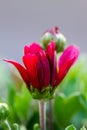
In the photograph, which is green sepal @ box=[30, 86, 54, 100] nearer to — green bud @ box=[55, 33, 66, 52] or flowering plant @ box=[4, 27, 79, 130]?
flowering plant @ box=[4, 27, 79, 130]

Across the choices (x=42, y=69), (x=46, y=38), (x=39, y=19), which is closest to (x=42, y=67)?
(x=42, y=69)

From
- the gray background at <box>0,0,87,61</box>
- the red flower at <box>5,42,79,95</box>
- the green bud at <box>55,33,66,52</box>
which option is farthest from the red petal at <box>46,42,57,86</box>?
the gray background at <box>0,0,87,61</box>

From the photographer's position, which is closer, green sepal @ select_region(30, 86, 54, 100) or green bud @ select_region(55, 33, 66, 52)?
green sepal @ select_region(30, 86, 54, 100)

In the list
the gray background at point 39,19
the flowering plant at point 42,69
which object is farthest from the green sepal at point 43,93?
the gray background at point 39,19

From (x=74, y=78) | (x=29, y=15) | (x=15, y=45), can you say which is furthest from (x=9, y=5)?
(x=74, y=78)

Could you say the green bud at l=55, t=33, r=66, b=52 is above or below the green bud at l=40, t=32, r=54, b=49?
below

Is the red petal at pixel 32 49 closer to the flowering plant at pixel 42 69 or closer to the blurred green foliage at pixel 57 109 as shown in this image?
the flowering plant at pixel 42 69

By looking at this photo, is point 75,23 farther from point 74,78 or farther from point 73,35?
point 74,78

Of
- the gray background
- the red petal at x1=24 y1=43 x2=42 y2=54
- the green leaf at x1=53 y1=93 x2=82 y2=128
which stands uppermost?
the red petal at x1=24 y1=43 x2=42 y2=54

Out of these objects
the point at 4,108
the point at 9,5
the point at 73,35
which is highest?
the point at 4,108
